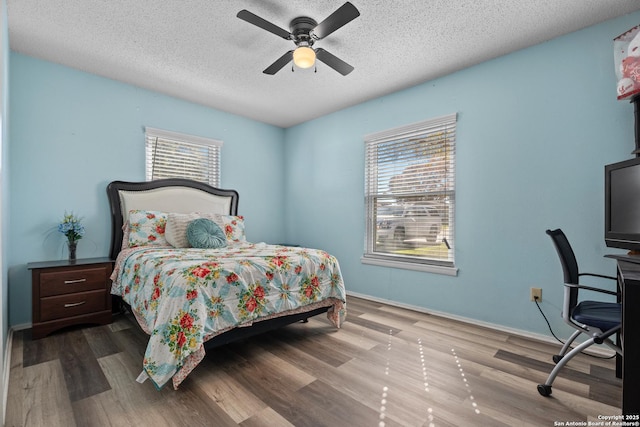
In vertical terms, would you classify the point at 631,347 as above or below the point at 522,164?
below

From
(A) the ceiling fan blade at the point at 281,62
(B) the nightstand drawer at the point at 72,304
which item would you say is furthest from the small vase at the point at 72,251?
(A) the ceiling fan blade at the point at 281,62

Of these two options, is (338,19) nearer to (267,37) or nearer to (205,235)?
(267,37)

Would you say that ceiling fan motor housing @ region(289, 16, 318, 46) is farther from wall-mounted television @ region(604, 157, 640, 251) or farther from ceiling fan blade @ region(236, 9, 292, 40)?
wall-mounted television @ region(604, 157, 640, 251)

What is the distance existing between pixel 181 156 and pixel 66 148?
1.14 m

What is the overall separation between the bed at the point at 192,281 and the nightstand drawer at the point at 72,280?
0.14 metres

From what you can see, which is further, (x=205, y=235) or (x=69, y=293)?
(x=205, y=235)

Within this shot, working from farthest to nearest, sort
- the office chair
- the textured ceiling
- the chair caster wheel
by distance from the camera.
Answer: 1. the textured ceiling
2. the chair caster wheel
3. the office chair

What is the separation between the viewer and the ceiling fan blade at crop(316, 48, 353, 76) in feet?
7.85

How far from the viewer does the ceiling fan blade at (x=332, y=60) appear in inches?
94.2

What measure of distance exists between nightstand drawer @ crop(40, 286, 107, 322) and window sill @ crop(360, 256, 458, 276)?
2.86 metres

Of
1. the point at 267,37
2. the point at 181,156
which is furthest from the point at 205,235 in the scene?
the point at 267,37

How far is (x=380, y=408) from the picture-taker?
1.64 metres

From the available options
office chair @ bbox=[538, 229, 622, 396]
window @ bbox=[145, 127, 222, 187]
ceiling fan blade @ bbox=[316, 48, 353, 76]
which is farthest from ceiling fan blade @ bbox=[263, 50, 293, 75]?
office chair @ bbox=[538, 229, 622, 396]

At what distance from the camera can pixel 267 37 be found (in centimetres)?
254
